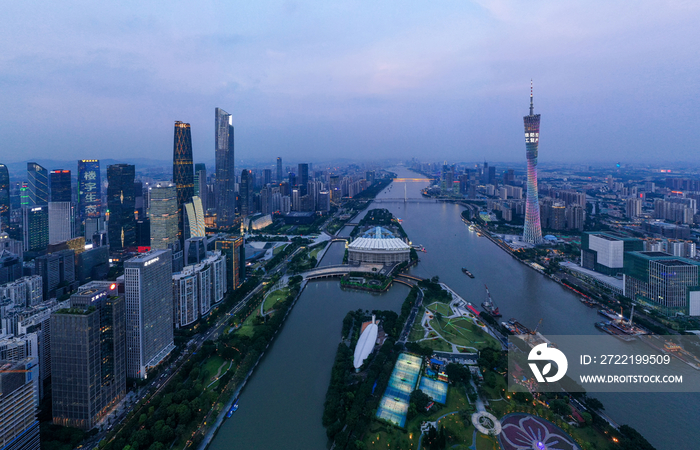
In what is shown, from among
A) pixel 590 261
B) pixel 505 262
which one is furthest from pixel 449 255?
pixel 590 261

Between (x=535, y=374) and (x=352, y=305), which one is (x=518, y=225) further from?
(x=535, y=374)

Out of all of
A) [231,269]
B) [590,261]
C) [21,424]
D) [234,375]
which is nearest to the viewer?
[21,424]

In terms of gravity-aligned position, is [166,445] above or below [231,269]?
below

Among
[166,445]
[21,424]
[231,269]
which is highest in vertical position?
[231,269]

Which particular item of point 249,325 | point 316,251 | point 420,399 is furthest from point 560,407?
point 316,251

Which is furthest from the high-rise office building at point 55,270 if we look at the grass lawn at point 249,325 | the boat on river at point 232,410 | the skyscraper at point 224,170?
the skyscraper at point 224,170

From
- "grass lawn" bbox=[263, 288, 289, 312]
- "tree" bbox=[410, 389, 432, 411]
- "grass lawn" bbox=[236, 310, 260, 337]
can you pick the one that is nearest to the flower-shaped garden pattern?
"tree" bbox=[410, 389, 432, 411]
